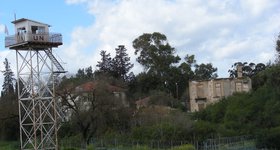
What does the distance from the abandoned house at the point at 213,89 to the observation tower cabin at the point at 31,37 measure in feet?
116

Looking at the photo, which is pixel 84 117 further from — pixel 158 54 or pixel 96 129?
pixel 158 54

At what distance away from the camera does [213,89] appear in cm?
7644

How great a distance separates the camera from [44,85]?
149 ft

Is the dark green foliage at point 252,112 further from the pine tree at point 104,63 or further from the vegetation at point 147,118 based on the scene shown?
the pine tree at point 104,63

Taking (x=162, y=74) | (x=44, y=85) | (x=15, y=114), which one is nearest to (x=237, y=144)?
(x=44, y=85)

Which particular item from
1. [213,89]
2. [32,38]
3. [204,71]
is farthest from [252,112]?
[204,71]

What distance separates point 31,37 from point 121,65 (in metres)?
55.3

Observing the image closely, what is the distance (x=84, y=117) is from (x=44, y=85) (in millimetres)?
7834

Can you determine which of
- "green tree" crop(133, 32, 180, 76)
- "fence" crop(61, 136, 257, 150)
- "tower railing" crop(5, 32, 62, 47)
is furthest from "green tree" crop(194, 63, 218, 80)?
"tower railing" crop(5, 32, 62, 47)

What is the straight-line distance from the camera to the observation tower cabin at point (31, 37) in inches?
1740

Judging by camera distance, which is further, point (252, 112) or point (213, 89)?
point (213, 89)

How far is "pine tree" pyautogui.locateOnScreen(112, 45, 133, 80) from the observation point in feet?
321

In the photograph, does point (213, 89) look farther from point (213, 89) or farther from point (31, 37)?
point (31, 37)

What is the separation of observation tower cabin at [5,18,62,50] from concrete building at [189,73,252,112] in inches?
1397
